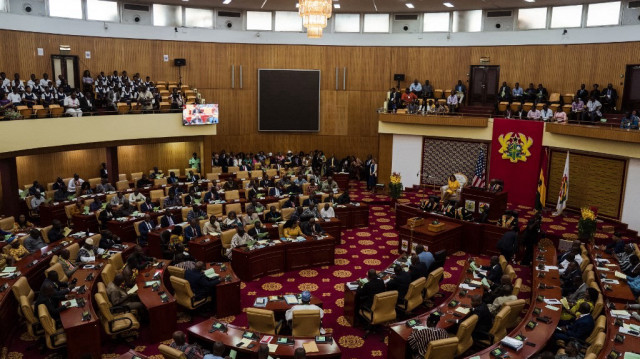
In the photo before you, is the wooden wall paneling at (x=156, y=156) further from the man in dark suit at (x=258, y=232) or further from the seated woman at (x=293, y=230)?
the seated woman at (x=293, y=230)

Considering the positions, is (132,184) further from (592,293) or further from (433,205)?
(592,293)

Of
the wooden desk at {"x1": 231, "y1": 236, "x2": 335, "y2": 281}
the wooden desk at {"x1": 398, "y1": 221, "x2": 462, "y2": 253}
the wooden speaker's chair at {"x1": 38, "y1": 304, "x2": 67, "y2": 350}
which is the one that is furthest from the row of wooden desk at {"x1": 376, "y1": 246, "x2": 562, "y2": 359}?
the wooden speaker's chair at {"x1": 38, "y1": 304, "x2": 67, "y2": 350}

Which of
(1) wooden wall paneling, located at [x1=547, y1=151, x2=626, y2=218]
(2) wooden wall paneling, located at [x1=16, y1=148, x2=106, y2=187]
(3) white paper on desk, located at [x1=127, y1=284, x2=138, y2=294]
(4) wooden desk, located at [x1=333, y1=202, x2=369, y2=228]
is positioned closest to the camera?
(3) white paper on desk, located at [x1=127, y1=284, x2=138, y2=294]

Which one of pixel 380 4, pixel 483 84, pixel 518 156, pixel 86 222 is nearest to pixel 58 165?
pixel 86 222

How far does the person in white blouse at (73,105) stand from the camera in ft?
53.7

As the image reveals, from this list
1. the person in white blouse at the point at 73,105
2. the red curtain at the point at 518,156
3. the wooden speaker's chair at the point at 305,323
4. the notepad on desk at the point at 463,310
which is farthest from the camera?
the red curtain at the point at 518,156

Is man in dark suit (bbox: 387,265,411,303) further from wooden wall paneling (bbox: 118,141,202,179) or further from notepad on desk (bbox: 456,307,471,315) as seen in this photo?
wooden wall paneling (bbox: 118,141,202,179)

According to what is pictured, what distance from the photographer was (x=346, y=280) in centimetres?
1130

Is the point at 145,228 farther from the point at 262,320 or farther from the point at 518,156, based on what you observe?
the point at 518,156

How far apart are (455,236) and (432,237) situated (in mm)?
1095

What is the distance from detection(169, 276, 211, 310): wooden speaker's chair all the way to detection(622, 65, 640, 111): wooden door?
646 inches

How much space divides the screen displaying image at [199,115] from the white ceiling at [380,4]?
4490mm

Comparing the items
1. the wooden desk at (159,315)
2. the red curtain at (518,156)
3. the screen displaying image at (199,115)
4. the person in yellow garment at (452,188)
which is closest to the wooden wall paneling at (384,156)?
the red curtain at (518,156)

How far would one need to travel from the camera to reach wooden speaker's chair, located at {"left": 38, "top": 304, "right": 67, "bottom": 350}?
24.5 ft
